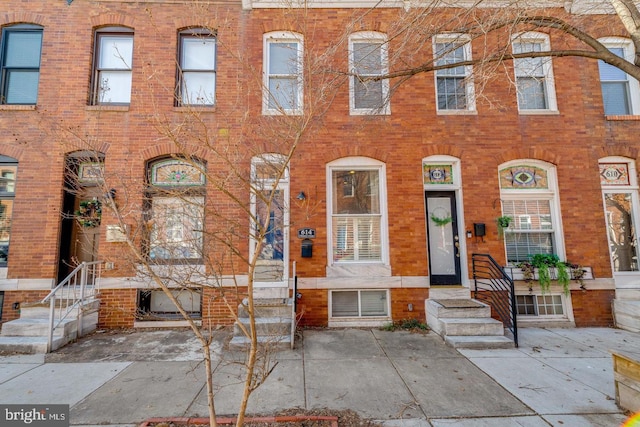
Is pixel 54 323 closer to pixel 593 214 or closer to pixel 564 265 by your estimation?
pixel 564 265

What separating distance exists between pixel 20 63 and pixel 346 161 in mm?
8039

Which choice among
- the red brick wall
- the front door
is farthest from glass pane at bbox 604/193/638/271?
the front door

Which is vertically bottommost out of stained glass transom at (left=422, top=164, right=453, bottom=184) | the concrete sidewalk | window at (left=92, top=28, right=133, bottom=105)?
the concrete sidewalk

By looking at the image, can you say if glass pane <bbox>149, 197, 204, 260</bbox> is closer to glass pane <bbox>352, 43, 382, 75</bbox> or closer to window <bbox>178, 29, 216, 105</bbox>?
window <bbox>178, 29, 216, 105</bbox>

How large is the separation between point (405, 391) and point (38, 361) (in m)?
5.65

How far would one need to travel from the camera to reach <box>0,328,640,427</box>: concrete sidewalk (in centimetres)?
336

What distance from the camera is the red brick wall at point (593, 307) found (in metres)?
6.46

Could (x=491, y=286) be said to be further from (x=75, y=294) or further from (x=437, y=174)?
(x=75, y=294)

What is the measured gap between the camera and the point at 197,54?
7.23m

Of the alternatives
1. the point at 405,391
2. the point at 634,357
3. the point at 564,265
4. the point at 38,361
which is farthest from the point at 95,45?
the point at 564,265

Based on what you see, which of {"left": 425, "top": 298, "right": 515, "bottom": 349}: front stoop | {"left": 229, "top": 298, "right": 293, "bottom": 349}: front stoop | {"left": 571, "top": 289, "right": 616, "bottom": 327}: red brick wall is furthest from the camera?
{"left": 571, "top": 289, "right": 616, "bottom": 327}: red brick wall

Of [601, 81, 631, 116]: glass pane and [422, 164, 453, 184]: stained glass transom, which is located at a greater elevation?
[601, 81, 631, 116]: glass pane

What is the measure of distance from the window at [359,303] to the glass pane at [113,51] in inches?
292

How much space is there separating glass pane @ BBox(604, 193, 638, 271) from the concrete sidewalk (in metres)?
2.06
